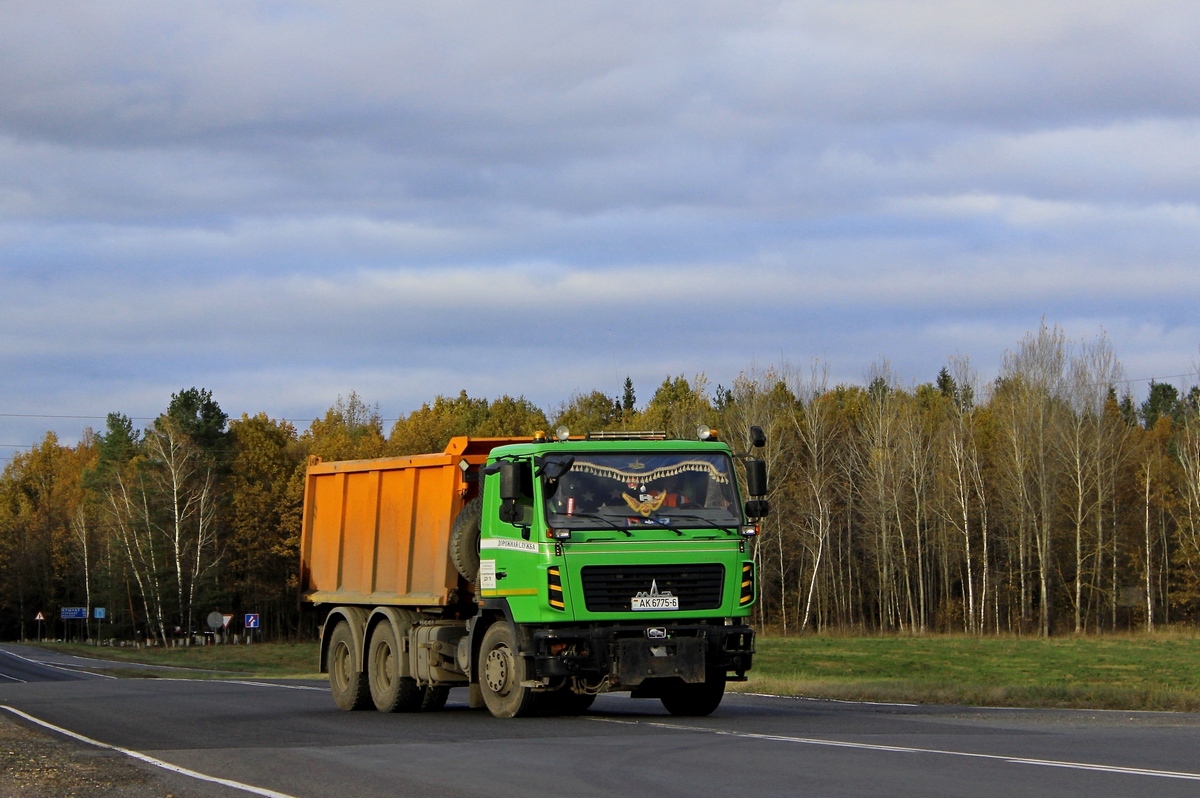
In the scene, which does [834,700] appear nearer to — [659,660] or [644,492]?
[659,660]

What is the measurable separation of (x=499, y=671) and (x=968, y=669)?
22077mm

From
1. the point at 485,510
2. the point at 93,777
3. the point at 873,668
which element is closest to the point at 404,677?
the point at 485,510

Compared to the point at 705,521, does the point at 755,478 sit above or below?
above

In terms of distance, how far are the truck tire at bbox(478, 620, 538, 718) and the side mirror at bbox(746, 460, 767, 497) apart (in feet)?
10.6

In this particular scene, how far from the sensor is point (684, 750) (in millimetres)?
12000

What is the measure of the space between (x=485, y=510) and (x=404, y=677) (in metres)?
3.04

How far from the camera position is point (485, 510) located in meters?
16.5

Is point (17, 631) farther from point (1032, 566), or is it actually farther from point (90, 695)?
point (90, 695)

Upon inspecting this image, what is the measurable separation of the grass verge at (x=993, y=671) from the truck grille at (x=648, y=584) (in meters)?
5.41

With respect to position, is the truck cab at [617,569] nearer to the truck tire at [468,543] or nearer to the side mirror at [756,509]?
the side mirror at [756,509]

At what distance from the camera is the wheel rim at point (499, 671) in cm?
1587

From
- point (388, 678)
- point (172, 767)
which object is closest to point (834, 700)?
point (388, 678)

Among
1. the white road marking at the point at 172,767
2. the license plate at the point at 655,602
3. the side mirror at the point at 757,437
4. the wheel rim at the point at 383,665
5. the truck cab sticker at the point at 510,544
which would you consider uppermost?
the side mirror at the point at 757,437

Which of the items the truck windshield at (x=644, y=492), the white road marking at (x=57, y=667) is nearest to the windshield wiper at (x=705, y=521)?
the truck windshield at (x=644, y=492)
